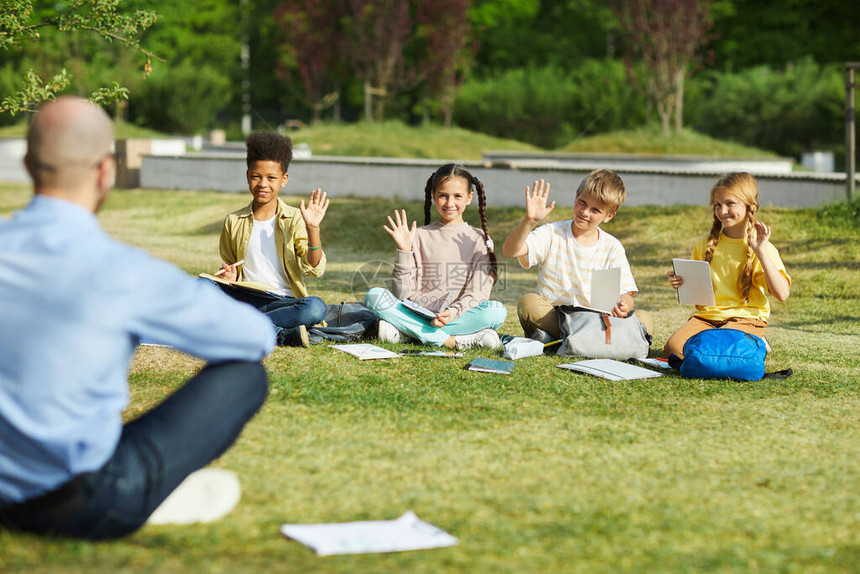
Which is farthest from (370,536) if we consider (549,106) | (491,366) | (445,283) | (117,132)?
(549,106)

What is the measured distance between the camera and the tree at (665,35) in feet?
73.0

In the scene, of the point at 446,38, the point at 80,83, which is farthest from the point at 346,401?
the point at 80,83

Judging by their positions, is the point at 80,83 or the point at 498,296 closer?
the point at 498,296

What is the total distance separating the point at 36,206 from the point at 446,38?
29.0 meters

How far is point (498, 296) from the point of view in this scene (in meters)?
8.90

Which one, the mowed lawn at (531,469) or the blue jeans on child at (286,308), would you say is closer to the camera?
the mowed lawn at (531,469)

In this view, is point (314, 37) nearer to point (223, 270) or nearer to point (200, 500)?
point (223, 270)

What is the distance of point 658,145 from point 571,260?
17.2 m

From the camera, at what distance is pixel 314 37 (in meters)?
31.9

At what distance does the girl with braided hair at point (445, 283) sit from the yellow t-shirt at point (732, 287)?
133cm

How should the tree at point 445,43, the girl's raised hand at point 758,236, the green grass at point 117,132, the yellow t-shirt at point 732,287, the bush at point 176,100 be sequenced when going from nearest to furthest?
1. the girl's raised hand at point 758,236
2. the yellow t-shirt at point 732,287
3. the green grass at point 117,132
4. the tree at point 445,43
5. the bush at point 176,100

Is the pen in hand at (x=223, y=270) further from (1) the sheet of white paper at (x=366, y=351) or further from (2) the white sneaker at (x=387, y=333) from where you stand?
(2) the white sneaker at (x=387, y=333)

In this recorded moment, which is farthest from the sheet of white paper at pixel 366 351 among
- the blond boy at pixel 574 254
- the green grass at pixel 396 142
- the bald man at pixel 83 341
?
the green grass at pixel 396 142

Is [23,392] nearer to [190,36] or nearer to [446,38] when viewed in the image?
[446,38]
